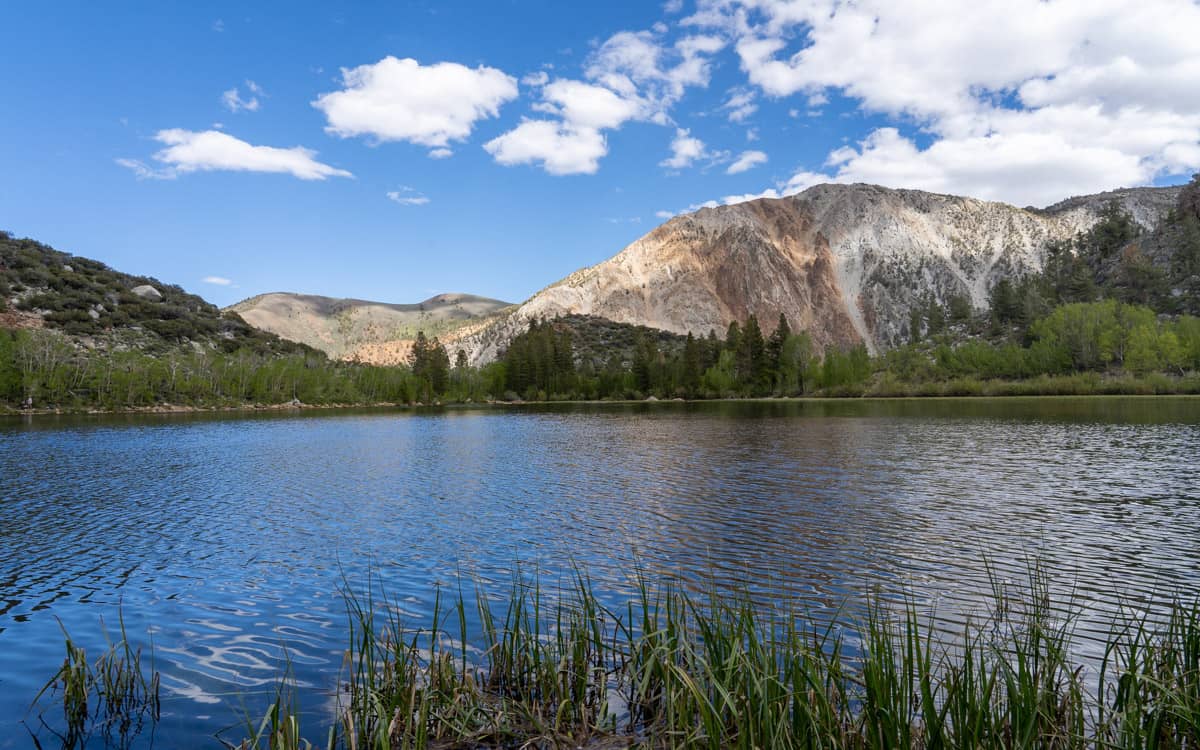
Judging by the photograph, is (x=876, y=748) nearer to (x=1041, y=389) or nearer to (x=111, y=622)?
(x=111, y=622)

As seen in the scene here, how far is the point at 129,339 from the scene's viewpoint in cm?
14550

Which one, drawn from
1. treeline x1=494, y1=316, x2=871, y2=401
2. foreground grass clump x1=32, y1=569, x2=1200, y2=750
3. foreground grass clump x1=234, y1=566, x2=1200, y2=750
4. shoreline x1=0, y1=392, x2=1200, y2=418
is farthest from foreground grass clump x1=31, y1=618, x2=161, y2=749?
treeline x1=494, y1=316, x2=871, y2=401

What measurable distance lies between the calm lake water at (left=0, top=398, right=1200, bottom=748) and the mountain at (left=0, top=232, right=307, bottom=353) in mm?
115054

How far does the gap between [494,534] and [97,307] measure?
174157 millimetres

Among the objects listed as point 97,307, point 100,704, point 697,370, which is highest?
point 97,307

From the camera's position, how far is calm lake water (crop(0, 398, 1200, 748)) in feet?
41.2

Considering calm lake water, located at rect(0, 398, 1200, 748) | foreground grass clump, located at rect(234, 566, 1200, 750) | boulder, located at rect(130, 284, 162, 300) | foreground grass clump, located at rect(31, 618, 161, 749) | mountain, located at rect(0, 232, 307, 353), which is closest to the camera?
foreground grass clump, located at rect(234, 566, 1200, 750)

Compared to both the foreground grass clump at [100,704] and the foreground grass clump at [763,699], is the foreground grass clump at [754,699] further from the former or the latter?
the foreground grass clump at [100,704]

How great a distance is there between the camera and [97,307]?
15138 centimetres

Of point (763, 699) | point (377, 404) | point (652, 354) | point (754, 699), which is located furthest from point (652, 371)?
point (763, 699)

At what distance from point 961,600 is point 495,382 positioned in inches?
7290

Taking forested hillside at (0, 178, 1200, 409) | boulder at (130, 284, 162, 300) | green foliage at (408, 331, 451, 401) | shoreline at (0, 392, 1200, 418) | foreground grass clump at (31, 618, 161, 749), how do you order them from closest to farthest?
1. foreground grass clump at (31, 618, 161, 749)
2. shoreline at (0, 392, 1200, 418)
3. forested hillside at (0, 178, 1200, 409)
4. boulder at (130, 284, 162, 300)
5. green foliage at (408, 331, 451, 401)

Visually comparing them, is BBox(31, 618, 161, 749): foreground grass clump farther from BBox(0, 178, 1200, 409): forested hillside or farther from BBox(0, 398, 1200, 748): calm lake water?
BBox(0, 178, 1200, 409): forested hillside

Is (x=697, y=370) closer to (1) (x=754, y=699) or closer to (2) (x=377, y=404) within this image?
(2) (x=377, y=404)
